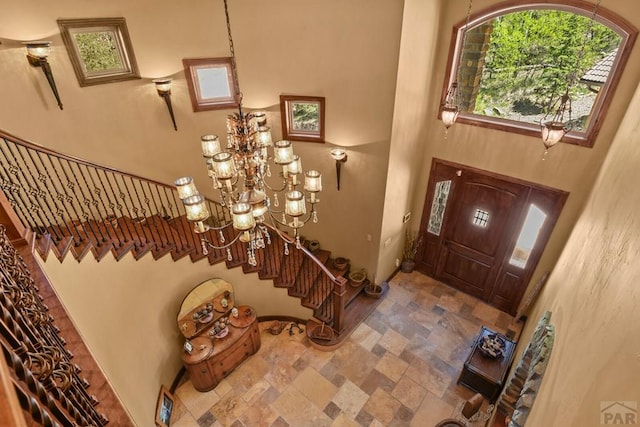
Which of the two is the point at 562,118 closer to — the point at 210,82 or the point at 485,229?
the point at 485,229

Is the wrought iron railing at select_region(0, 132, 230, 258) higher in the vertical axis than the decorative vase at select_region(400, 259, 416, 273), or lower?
higher

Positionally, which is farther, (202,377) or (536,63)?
(202,377)

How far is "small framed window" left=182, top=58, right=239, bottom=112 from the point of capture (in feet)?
17.2

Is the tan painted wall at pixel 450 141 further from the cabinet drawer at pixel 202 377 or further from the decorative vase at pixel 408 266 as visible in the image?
the cabinet drawer at pixel 202 377

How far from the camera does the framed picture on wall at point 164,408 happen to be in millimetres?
4293

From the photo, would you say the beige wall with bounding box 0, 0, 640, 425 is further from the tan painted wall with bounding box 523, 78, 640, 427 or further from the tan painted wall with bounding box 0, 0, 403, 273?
the tan painted wall with bounding box 523, 78, 640, 427

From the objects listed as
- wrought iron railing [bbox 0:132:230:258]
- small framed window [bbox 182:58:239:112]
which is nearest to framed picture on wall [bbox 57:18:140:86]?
small framed window [bbox 182:58:239:112]

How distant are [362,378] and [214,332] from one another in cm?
236

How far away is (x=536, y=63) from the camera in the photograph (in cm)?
446

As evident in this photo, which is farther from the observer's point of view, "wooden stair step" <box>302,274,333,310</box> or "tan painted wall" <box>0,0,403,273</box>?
"wooden stair step" <box>302,274,333,310</box>

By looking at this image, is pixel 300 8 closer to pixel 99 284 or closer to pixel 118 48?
pixel 118 48

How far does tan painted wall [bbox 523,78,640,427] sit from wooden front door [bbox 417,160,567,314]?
2.59 meters

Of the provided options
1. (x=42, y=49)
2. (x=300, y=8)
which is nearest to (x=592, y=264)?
(x=300, y=8)

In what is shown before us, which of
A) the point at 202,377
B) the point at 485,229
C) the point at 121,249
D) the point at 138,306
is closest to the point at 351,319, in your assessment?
the point at 202,377
